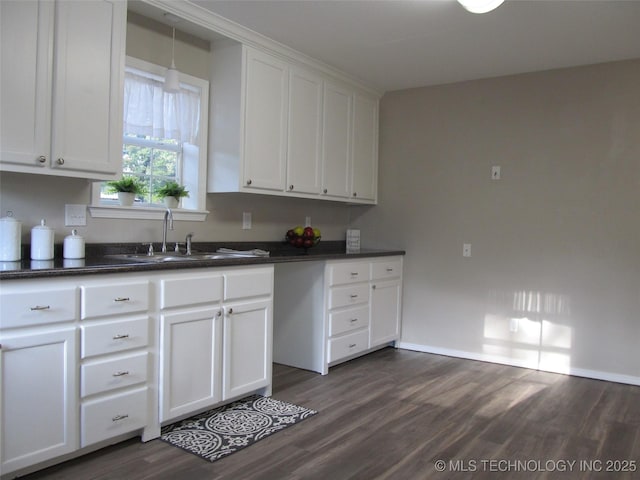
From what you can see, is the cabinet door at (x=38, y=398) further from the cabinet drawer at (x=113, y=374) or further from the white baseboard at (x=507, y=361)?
the white baseboard at (x=507, y=361)

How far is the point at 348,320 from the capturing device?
391 centimetres

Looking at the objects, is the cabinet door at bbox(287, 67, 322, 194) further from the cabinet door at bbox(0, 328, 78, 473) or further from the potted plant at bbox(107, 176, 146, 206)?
the cabinet door at bbox(0, 328, 78, 473)

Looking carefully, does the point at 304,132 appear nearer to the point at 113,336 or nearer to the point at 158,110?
the point at 158,110

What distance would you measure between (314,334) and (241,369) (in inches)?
34.7

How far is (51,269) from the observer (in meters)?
2.05

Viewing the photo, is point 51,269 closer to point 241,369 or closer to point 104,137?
point 104,137

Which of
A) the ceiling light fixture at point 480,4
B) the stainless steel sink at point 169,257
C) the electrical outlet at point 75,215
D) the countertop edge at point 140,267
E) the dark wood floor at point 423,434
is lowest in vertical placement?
the dark wood floor at point 423,434

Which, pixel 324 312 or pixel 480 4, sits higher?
pixel 480 4

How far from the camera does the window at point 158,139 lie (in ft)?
10.0

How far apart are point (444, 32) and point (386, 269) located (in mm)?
1908

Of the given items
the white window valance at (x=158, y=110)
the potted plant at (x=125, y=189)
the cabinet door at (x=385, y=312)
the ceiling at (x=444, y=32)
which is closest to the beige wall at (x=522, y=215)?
the cabinet door at (x=385, y=312)

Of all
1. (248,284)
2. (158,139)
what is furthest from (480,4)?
(158,139)

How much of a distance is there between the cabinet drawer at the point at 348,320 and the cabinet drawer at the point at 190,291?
46.9 inches

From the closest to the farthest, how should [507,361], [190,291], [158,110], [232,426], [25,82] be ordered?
[25,82] → [190,291] → [232,426] → [158,110] → [507,361]
